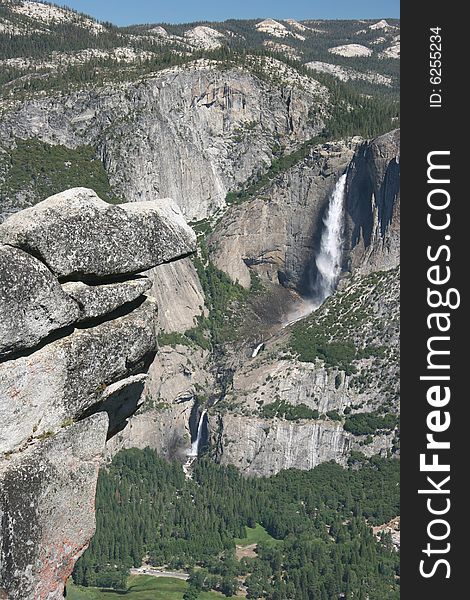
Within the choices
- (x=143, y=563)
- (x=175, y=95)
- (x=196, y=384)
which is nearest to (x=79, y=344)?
(x=143, y=563)

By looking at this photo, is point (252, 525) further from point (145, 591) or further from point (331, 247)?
point (331, 247)

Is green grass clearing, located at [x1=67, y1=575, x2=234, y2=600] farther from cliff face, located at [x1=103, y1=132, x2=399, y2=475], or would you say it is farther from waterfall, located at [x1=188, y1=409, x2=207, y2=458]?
waterfall, located at [x1=188, y1=409, x2=207, y2=458]

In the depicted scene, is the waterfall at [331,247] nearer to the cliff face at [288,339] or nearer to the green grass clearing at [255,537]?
the cliff face at [288,339]

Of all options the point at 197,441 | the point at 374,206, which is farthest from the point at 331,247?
the point at 197,441

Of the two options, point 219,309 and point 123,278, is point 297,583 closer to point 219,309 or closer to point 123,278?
point 219,309

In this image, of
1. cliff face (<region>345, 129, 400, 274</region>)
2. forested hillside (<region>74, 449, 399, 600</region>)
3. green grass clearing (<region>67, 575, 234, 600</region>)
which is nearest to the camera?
green grass clearing (<region>67, 575, 234, 600</region>)

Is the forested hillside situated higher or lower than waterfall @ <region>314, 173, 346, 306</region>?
lower

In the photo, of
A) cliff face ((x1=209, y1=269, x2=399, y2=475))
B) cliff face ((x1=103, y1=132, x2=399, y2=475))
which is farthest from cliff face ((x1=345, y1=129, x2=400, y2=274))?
cliff face ((x1=209, y1=269, x2=399, y2=475))
